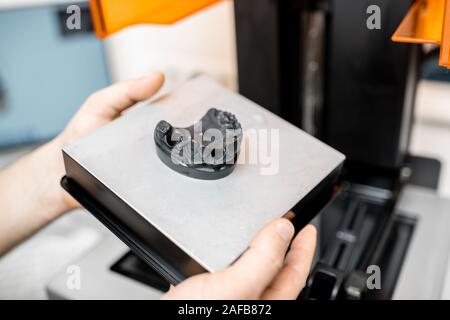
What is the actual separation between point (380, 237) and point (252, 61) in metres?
0.28

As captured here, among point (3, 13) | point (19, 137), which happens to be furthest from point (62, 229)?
point (3, 13)

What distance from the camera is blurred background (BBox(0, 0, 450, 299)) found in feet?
2.46

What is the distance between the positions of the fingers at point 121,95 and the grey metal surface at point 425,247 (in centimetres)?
38

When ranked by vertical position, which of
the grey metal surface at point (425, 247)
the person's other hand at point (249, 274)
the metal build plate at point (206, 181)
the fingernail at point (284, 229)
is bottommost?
the grey metal surface at point (425, 247)

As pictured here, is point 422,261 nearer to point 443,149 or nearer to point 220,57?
point 443,149

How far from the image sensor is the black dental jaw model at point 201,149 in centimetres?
42

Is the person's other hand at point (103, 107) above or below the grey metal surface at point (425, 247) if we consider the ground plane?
above

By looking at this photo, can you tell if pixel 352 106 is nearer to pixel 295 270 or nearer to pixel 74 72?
pixel 295 270

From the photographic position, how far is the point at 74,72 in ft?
3.06

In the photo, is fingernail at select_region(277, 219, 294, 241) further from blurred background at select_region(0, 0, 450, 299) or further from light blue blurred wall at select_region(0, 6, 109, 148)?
light blue blurred wall at select_region(0, 6, 109, 148)

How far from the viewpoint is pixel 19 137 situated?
0.93 m

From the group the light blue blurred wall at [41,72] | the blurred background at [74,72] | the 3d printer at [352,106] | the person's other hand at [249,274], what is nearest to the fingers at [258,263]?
the person's other hand at [249,274]

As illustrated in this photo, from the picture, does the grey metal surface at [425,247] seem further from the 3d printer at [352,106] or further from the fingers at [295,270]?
the fingers at [295,270]
